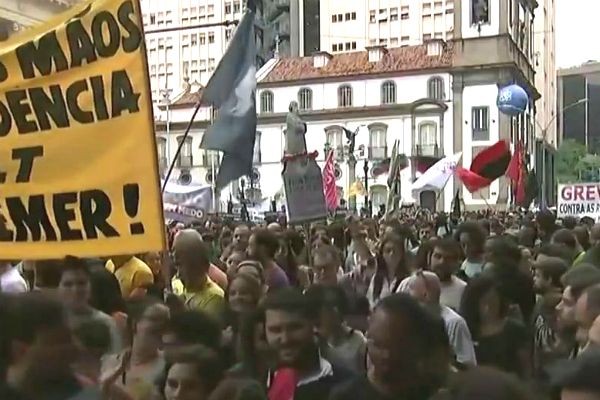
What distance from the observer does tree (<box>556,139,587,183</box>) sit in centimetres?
9797

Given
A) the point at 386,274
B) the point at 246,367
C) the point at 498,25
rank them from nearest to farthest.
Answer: the point at 246,367
the point at 386,274
the point at 498,25

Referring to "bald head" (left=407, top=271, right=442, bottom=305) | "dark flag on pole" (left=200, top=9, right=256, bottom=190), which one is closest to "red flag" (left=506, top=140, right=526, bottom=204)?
"dark flag on pole" (left=200, top=9, right=256, bottom=190)

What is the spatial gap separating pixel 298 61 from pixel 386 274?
2539 inches

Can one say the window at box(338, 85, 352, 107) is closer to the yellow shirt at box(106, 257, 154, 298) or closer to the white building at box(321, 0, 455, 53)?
the white building at box(321, 0, 455, 53)

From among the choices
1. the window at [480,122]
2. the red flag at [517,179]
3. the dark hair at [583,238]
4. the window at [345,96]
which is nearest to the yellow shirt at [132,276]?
the dark hair at [583,238]

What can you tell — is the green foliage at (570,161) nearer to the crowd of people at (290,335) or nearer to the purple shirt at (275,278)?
the purple shirt at (275,278)

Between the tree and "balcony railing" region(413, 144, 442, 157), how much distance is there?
3426 cm

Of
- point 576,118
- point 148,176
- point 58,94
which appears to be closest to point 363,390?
point 148,176

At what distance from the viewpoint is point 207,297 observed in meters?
5.99

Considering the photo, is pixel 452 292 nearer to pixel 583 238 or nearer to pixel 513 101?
pixel 583 238

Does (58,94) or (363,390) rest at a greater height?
(58,94)

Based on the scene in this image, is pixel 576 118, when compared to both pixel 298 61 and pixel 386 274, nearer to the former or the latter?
pixel 298 61

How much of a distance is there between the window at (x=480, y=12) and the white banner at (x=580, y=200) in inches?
1964

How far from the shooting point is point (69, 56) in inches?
211
